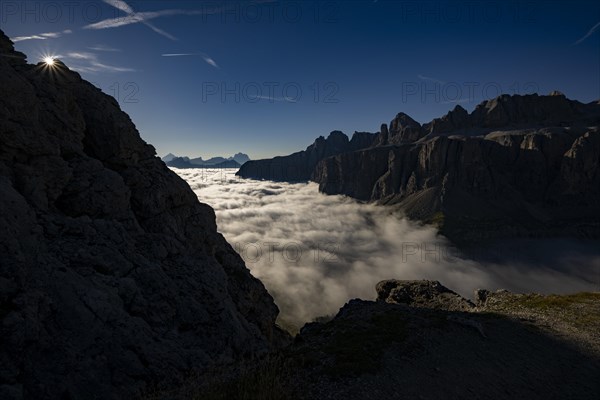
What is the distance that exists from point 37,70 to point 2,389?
100ft

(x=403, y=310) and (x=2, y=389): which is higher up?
(x=2, y=389)

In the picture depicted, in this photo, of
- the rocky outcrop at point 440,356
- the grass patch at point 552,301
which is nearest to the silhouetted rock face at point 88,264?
the rocky outcrop at point 440,356

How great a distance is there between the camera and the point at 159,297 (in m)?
23.7

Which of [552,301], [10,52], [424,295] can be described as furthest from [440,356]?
[10,52]

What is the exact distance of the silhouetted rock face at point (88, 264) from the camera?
51.9 ft

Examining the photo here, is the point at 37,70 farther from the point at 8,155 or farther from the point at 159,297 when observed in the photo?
the point at 159,297

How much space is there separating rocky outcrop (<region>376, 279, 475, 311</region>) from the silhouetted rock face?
29269 mm

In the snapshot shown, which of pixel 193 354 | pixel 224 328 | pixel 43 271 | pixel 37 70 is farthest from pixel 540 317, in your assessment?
pixel 37 70

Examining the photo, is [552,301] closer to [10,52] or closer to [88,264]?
[88,264]

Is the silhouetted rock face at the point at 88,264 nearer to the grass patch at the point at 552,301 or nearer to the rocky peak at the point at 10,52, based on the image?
the rocky peak at the point at 10,52

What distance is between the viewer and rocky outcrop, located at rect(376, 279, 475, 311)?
148 ft

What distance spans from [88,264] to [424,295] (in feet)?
151

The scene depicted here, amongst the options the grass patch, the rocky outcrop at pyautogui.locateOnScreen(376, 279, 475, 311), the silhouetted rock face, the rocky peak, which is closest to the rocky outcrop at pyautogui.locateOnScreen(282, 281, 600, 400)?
the grass patch

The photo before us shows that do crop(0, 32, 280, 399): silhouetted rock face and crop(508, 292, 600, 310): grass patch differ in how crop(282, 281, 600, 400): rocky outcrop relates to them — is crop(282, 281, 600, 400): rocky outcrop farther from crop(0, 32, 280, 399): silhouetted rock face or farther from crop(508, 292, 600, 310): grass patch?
crop(0, 32, 280, 399): silhouetted rock face
